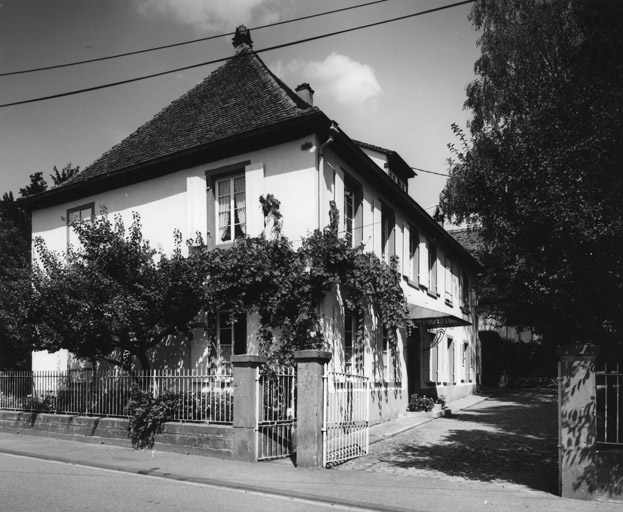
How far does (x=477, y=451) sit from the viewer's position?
1096 cm

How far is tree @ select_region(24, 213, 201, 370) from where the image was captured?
12.1 m

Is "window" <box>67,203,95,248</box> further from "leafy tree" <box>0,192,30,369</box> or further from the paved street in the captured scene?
the paved street

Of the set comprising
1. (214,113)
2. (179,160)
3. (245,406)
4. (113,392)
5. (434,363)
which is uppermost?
(214,113)

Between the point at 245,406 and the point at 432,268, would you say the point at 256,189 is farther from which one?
the point at 432,268

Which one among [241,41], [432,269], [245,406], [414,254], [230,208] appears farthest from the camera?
[432,269]

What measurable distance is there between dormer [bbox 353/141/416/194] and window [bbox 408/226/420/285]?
5.46ft

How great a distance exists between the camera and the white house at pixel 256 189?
42.5 ft

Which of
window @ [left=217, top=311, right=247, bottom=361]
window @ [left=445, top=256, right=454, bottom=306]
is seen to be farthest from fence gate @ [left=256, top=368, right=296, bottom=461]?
window @ [left=445, top=256, right=454, bottom=306]

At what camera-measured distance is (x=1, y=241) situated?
856 inches

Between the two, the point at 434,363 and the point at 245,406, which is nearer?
the point at 245,406

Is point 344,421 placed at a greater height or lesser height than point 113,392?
lesser

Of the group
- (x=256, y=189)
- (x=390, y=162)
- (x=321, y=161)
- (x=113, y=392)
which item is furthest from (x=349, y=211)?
(x=113, y=392)

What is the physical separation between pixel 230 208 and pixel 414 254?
745cm

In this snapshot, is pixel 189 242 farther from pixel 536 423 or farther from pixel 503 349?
pixel 503 349
